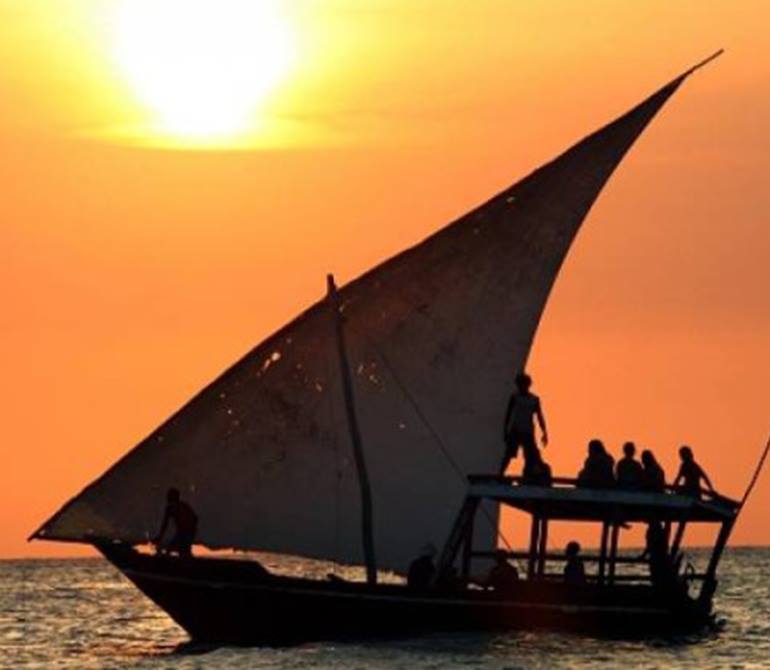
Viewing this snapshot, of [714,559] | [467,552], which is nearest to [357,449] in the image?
[467,552]

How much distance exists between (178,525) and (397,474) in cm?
514

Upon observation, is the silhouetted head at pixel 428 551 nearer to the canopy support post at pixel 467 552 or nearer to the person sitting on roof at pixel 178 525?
the canopy support post at pixel 467 552

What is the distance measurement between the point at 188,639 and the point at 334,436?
32.8 feet

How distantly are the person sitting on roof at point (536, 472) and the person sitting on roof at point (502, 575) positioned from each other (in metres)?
1.95

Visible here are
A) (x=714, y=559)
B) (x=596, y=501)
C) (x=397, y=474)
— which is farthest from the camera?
(x=714, y=559)

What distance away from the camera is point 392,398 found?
60.1 meters

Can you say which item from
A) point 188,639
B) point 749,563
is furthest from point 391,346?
point 749,563

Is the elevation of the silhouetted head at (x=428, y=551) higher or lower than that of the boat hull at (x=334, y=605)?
higher

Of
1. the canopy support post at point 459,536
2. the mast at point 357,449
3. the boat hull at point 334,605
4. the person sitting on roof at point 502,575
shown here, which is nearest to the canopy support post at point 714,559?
the boat hull at point 334,605

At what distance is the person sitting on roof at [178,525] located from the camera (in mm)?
56594

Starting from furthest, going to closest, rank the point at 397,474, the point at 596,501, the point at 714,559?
1. the point at 714,559
2. the point at 397,474
3. the point at 596,501

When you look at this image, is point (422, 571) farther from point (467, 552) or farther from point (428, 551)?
point (467, 552)

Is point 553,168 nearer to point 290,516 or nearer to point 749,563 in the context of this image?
point 290,516

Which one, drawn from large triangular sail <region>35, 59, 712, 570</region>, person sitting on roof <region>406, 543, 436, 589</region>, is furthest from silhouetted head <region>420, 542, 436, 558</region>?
large triangular sail <region>35, 59, 712, 570</region>
